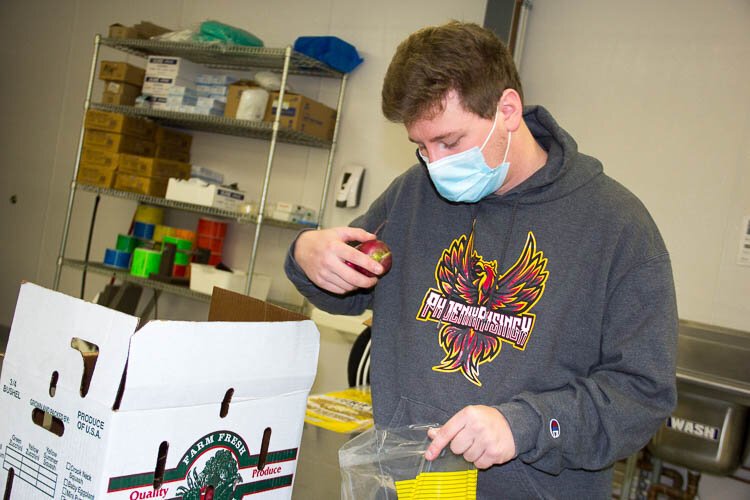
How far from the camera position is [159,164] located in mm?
3936

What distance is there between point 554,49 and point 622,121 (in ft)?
1.61

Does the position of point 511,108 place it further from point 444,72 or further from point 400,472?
point 400,472

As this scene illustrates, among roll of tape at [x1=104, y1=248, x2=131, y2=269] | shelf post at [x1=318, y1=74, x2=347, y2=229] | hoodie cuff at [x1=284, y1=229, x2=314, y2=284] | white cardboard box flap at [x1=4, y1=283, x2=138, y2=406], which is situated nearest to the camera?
white cardboard box flap at [x1=4, y1=283, x2=138, y2=406]

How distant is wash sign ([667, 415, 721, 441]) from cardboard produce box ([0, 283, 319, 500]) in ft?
7.03

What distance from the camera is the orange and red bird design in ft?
3.79

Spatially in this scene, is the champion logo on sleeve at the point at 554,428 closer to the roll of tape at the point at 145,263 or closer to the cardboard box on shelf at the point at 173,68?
the roll of tape at the point at 145,263

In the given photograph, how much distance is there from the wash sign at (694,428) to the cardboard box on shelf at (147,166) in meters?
2.89

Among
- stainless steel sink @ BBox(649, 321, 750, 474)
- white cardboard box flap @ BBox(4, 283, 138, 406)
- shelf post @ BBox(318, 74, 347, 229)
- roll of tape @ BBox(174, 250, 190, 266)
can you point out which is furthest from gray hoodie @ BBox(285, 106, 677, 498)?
roll of tape @ BBox(174, 250, 190, 266)

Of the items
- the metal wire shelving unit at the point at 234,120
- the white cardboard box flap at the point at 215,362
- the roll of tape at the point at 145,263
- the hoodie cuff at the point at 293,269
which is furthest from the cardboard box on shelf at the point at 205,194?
the white cardboard box flap at the point at 215,362

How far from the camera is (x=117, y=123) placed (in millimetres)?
4008

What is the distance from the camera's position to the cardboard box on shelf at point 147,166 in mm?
3898

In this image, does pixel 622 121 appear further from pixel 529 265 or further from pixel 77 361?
pixel 77 361

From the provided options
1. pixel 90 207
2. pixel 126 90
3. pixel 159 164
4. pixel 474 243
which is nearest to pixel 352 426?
pixel 474 243

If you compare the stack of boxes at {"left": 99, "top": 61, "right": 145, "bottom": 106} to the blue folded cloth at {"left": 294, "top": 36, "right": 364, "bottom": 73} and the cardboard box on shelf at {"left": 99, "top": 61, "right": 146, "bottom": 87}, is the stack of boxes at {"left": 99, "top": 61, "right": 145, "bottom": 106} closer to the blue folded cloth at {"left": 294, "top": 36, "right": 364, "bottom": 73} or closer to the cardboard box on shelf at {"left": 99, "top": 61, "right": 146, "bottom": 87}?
the cardboard box on shelf at {"left": 99, "top": 61, "right": 146, "bottom": 87}
